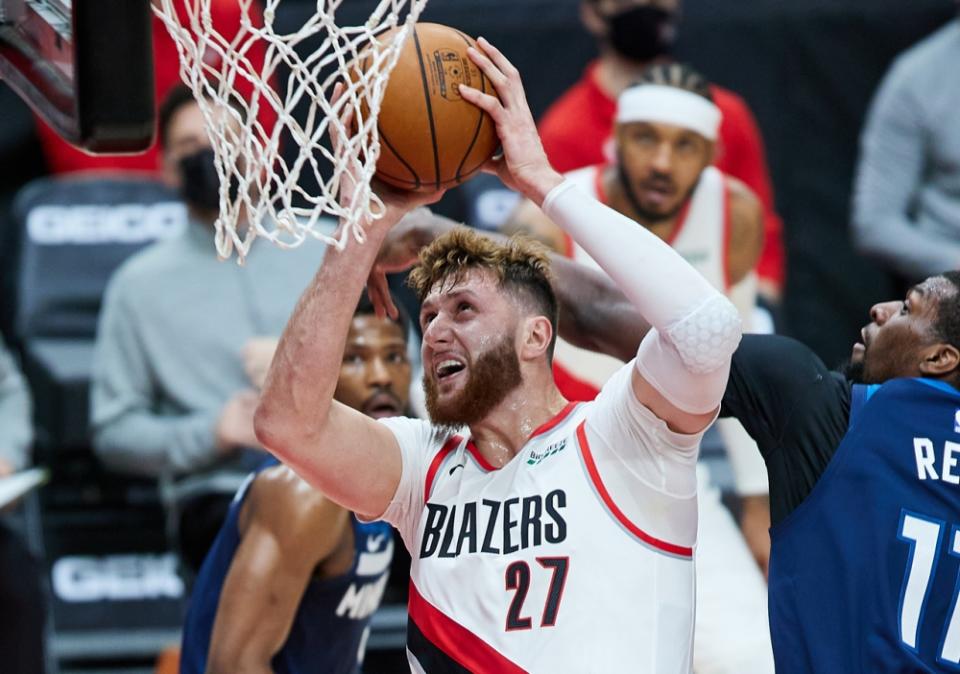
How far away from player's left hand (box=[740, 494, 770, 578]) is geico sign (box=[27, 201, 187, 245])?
110 inches

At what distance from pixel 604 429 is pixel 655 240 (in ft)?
1.50

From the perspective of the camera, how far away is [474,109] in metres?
3.56

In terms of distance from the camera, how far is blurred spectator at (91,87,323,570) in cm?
638

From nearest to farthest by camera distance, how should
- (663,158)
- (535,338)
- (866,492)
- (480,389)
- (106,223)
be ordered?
(866,492) → (480,389) → (535,338) → (663,158) → (106,223)

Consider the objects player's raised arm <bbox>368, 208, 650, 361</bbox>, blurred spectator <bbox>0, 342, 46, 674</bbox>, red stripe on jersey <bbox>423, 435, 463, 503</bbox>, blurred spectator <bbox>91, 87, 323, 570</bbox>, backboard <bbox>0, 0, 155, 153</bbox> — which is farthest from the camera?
blurred spectator <bbox>91, 87, 323, 570</bbox>

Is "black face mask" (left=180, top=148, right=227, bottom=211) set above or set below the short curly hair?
below

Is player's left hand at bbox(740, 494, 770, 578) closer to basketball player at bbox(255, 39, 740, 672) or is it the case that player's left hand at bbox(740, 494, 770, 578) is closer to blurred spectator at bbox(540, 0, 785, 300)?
blurred spectator at bbox(540, 0, 785, 300)

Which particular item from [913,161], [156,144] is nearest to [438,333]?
[156,144]

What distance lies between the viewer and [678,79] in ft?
21.7

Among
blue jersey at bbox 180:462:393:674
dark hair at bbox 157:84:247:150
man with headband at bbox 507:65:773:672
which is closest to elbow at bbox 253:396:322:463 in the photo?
blue jersey at bbox 180:462:393:674

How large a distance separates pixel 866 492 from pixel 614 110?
3.82 metres

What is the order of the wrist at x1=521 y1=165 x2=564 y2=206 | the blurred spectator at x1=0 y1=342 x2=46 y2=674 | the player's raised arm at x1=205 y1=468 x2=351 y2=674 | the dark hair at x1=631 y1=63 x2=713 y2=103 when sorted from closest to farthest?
the wrist at x1=521 y1=165 x2=564 y2=206
the player's raised arm at x1=205 y1=468 x2=351 y2=674
the blurred spectator at x1=0 y1=342 x2=46 y2=674
the dark hair at x1=631 y1=63 x2=713 y2=103

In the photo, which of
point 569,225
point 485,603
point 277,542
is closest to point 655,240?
point 569,225

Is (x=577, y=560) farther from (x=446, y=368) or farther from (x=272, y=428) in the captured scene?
(x=272, y=428)
